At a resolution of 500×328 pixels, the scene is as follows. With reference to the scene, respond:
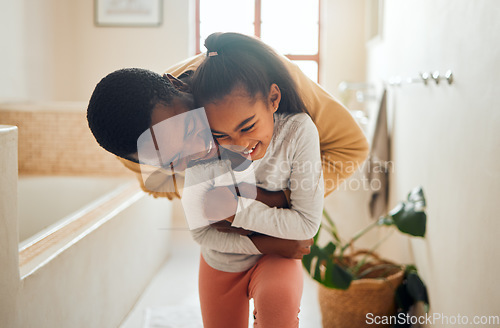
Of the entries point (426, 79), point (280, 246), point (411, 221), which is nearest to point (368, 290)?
point (411, 221)

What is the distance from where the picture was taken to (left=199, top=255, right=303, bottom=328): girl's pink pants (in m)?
0.78

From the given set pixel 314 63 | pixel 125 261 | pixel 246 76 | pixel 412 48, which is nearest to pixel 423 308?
pixel 412 48

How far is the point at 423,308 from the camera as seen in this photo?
5.28 ft

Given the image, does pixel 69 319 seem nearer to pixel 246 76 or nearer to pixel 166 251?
pixel 246 76

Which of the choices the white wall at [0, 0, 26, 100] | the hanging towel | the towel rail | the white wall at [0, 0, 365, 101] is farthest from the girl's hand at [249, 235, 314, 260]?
the white wall at [0, 0, 365, 101]

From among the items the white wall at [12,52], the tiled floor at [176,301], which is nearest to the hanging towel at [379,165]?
the tiled floor at [176,301]

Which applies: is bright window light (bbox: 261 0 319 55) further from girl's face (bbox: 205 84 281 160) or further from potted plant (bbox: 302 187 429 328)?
girl's face (bbox: 205 84 281 160)

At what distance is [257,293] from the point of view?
81 centimetres

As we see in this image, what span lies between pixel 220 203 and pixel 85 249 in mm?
814

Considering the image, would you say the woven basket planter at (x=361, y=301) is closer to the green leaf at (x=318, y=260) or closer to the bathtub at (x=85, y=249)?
the green leaf at (x=318, y=260)

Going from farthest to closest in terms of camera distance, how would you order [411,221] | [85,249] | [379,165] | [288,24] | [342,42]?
[342,42]
[288,24]
[379,165]
[411,221]
[85,249]

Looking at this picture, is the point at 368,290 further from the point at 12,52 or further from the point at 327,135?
the point at 12,52

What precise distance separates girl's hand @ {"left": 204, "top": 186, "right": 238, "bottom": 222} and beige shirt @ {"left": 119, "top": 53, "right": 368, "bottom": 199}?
0.13 metres

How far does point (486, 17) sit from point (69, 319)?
1.31m
